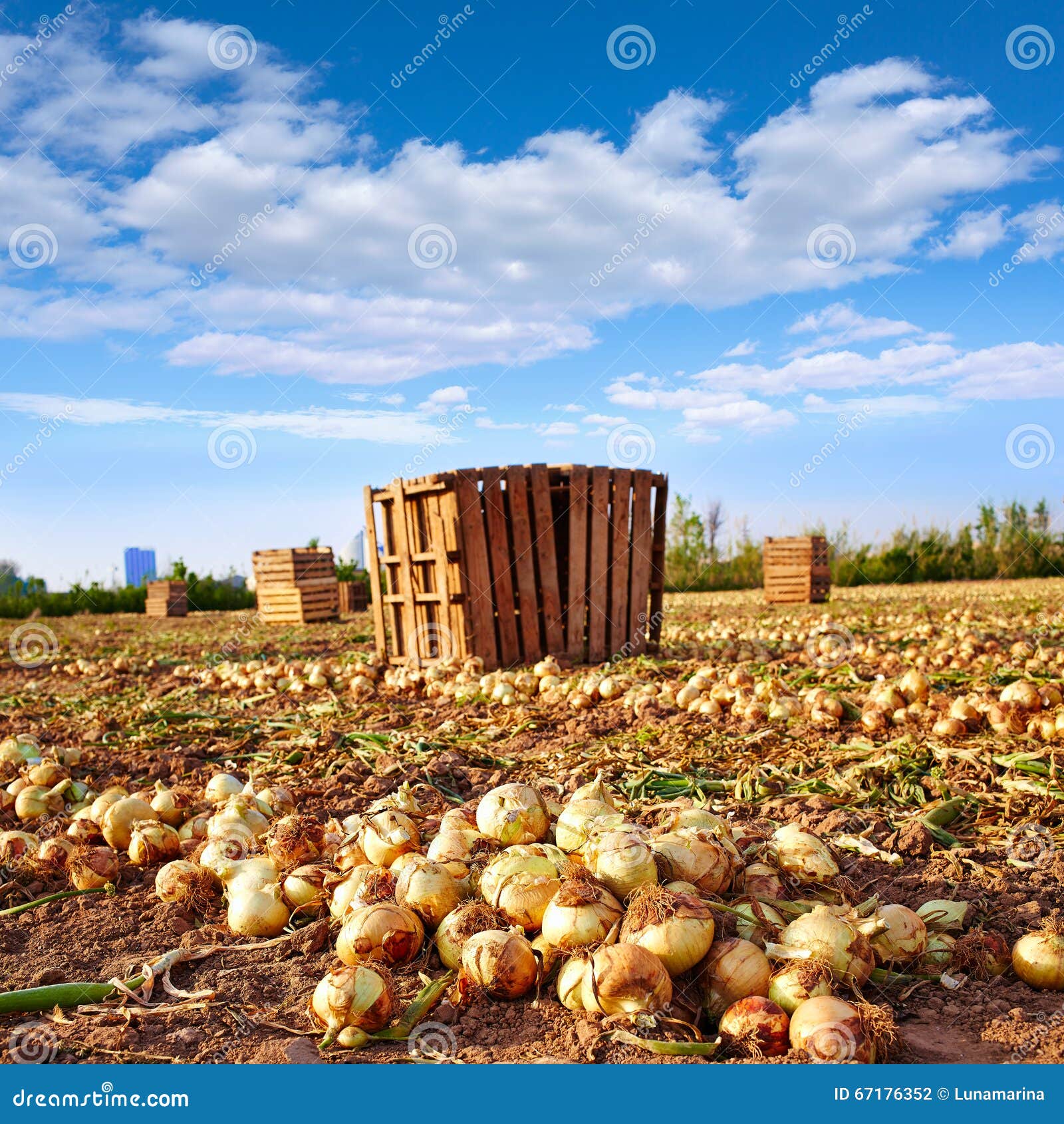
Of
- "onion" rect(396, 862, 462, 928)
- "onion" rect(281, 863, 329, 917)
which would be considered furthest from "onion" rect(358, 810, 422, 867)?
"onion" rect(396, 862, 462, 928)

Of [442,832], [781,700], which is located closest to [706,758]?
[781,700]

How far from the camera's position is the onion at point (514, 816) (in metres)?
2.64

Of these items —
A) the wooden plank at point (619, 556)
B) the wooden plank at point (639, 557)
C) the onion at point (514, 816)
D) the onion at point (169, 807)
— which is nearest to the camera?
the onion at point (514, 816)

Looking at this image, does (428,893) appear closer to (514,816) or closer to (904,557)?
(514,816)

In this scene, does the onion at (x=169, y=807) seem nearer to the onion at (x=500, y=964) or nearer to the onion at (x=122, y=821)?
the onion at (x=122, y=821)

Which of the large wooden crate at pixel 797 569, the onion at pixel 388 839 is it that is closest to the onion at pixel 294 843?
the onion at pixel 388 839

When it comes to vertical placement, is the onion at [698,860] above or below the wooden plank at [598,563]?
below

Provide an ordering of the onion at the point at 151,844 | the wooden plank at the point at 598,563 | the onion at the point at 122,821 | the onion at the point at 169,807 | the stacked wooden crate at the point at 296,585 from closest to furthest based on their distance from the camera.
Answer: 1. the onion at the point at 151,844
2. the onion at the point at 122,821
3. the onion at the point at 169,807
4. the wooden plank at the point at 598,563
5. the stacked wooden crate at the point at 296,585

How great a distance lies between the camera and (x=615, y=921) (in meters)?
2.09

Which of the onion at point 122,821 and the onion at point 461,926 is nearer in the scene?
the onion at point 461,926

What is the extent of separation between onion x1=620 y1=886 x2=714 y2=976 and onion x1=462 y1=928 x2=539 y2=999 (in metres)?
0.28

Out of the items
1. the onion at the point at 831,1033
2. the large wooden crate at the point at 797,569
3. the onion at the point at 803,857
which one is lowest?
the onion at the point at 831,1033

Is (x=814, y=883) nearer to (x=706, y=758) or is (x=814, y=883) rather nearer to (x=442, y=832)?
(x=442, y=832)

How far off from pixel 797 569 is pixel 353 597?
1044 cm
